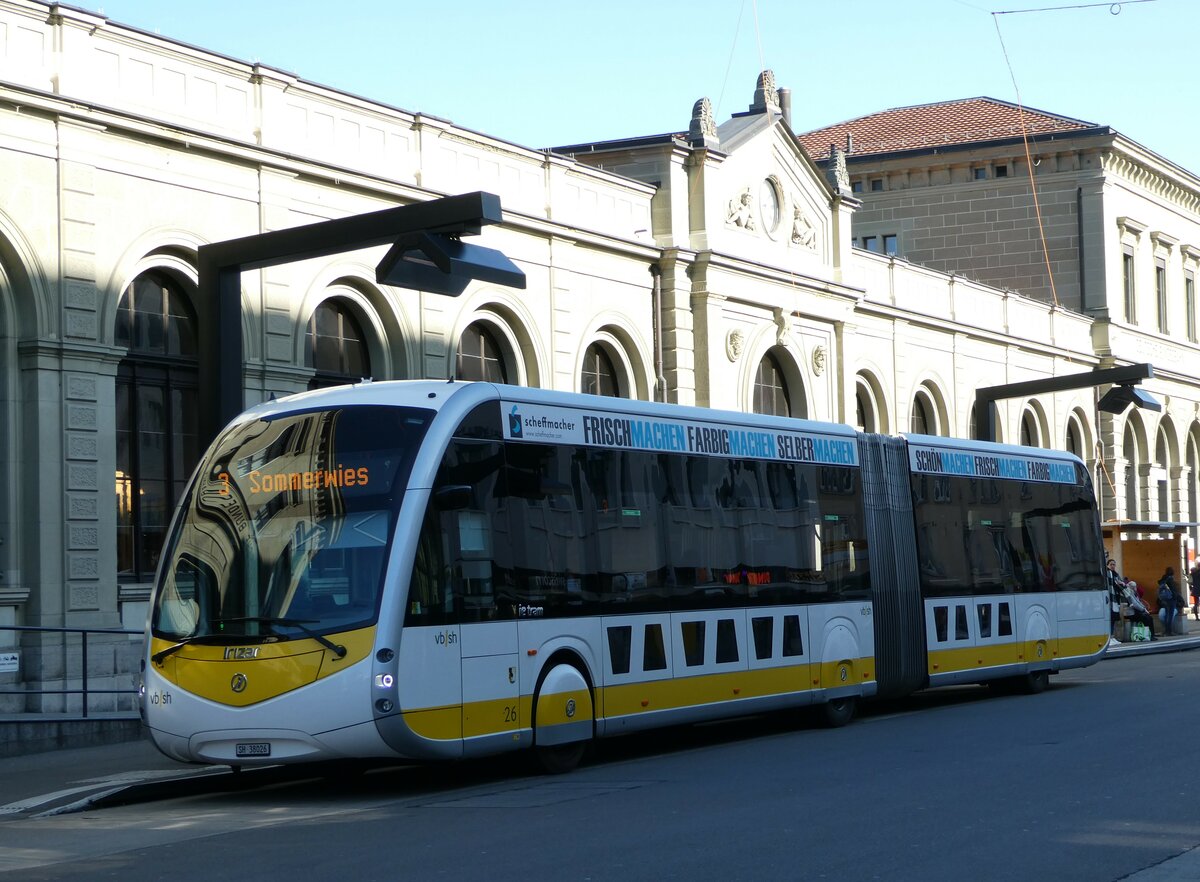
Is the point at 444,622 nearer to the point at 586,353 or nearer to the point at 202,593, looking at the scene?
the point at 202,593

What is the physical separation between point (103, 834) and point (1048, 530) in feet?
49.1

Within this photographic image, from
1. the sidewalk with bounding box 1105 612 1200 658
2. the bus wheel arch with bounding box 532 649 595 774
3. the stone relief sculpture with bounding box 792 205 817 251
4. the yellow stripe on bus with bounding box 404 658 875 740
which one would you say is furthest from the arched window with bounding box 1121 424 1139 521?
the bus wheel arch with bounding box 532 649 595 774

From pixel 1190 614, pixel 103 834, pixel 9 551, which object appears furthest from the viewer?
pixel 1190 614

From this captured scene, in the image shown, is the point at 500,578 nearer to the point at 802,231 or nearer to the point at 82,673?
the point at 82,673

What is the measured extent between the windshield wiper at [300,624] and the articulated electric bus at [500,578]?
0.02 metres

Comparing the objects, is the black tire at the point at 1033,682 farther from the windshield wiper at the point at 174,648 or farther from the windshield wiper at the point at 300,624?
the windshield wiper at the point at 174,648

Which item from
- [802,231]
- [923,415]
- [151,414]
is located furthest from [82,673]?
[923,415]

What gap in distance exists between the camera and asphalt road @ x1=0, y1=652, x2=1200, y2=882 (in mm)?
8969

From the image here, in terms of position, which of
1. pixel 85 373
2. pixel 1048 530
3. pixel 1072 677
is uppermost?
pixel 85 373

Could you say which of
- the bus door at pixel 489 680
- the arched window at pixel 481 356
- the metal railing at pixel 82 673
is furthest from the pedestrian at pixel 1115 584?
the bus door at pixel 489 680

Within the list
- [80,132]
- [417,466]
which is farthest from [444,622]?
[80,132]

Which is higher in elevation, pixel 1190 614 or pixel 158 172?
pixel 158 172

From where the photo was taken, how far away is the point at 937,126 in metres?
52.9

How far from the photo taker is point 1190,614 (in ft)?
162
